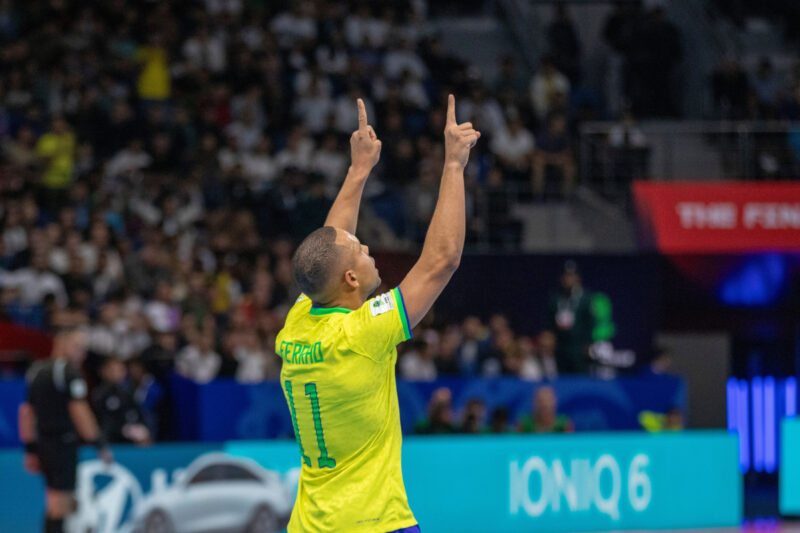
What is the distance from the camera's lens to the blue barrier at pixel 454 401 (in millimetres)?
12492

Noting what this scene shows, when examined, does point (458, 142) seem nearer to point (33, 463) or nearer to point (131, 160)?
point (33, 463)

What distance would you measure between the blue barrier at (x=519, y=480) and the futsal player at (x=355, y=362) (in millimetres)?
6932

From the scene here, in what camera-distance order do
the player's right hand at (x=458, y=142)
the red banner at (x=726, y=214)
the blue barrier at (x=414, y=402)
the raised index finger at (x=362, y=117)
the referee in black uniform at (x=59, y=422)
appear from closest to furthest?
the player's right hand at (x=458, y=142) → the raised index finger at (x=362, y=117) → the referee in black uniform at (x=59, y=422) → the blue barrier at (x=414, y=402) → the red banner at (x=726, y=214)

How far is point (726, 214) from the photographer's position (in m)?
15.3

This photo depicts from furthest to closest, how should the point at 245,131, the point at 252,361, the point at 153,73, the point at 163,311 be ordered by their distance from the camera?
the point at 153,73
the point at 245,131
the point at 163,311
the point at 252,361

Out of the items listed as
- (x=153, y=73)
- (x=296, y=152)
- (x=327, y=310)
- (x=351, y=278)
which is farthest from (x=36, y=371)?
(x=153, y=73)

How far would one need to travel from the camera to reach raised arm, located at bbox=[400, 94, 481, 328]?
12.7 feet

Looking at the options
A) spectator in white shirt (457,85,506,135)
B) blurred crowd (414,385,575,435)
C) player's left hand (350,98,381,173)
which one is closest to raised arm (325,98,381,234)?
player's left hand (350,98,381,173)

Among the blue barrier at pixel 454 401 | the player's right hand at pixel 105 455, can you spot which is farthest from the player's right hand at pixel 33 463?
the blue barrier at pixel 454 401

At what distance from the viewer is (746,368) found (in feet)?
58.1

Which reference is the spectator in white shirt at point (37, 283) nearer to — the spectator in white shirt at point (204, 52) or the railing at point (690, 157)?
the spectator in white shirt at point (204, 52)

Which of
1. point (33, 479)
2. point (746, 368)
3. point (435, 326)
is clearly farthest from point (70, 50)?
point (746, 368)

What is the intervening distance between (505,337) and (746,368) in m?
5.19

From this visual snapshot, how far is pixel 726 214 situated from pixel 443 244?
12076 mm
